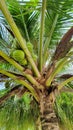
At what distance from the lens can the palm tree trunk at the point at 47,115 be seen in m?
3.58

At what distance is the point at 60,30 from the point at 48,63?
0.90 m

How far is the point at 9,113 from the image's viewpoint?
4.93m

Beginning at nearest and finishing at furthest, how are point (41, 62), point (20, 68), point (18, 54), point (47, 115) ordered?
point (18, 54) → point (20, 68) → point (47, 115) → point (41, 62)

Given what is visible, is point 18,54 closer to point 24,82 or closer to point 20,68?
point 20,68

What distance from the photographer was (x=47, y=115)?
3662mm

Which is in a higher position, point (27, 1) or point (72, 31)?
point (27, 1)

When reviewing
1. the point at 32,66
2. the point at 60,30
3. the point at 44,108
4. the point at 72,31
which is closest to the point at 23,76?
the point at 32,66

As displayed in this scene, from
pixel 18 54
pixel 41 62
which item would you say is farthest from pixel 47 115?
pixel 18 54

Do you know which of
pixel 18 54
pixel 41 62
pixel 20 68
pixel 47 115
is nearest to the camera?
pixel 18 54

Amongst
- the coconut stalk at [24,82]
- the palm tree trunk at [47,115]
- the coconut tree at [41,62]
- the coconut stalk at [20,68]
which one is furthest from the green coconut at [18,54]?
the palm tree trunk at [47,115]

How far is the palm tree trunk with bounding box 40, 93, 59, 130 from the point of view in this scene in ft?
11.7

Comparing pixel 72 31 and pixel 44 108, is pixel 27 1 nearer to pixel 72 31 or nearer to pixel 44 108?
pixel 72 31

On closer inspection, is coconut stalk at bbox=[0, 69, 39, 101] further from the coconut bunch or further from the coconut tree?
the coconut bunch

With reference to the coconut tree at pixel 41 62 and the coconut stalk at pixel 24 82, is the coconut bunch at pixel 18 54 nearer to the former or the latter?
the coconut tree at pixel 41 62
